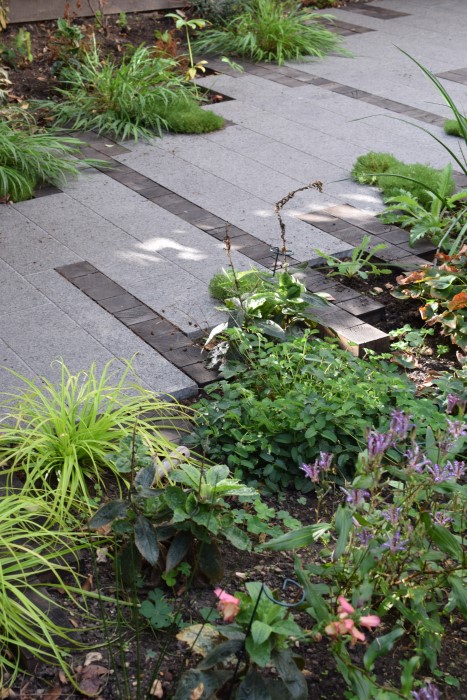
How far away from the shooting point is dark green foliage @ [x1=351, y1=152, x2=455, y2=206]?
222 inches


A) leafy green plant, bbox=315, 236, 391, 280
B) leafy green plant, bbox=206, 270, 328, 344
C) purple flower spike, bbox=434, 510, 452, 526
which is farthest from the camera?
leafy green plant, bbox=315, 236, 391, 280

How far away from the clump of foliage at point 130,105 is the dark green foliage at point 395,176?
1455mm

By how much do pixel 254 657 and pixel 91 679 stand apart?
53 cm

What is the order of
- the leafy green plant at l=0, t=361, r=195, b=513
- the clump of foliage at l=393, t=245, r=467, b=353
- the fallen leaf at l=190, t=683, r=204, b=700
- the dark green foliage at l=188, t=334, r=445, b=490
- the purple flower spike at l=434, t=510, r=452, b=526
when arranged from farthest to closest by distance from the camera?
the clump of foliage at l=393, t=245, r=467, b=353
the dark green foliage at l=188, t=334, r=445, b=490
the leafy green plant at l=0, t=361, r=195, b=513
the purple flower spike at l=434, t=510, r=452, b=526
the fallen leaf at l=190, t=683, r=204, b=700

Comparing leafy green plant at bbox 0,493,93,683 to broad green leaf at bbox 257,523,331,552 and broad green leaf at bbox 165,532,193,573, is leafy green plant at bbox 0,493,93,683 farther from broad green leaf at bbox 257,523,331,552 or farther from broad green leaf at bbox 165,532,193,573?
broad green leaf at bbox 257,523,331,552

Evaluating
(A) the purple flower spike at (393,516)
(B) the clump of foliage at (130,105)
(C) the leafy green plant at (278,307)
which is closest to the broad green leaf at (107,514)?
(A) the purple flower spike at (393,516)

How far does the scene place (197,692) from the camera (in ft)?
7.14

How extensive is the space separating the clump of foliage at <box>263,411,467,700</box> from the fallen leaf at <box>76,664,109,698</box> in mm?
578

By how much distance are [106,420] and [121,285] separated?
1.70m

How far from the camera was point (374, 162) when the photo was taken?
6223mm

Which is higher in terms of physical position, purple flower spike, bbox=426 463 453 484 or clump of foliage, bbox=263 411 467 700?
purple flower spike, bbox=426 463 453 484

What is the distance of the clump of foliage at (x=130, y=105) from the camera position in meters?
7.11

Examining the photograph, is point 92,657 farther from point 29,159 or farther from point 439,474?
point 29,159

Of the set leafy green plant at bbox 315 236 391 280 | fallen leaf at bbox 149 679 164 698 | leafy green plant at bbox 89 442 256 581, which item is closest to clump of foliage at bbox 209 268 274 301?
leafy green plant at bbox 315 236 391 280
